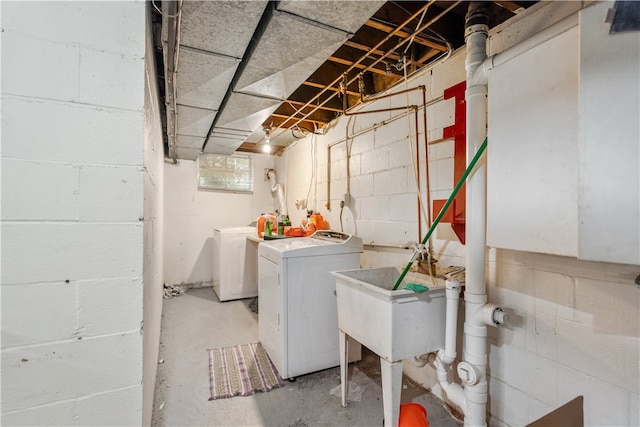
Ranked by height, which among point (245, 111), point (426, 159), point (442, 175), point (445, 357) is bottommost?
point (445, 357)

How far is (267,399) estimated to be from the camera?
1864 mm

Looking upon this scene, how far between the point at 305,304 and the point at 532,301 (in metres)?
1.36

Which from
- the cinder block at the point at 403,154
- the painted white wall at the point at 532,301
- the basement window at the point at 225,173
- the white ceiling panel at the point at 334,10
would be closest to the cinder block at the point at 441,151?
the painted white wall at the point at 532,301

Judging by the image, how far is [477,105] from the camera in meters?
1.34

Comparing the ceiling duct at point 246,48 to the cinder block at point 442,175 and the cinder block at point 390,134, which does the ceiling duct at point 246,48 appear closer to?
the cinder block at point 390,134

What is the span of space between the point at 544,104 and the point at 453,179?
2.49 ft

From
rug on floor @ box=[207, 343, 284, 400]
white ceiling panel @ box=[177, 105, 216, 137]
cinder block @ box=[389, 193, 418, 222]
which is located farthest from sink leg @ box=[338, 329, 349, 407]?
white ceiling panel @ box=[177, 105, 216, 137]

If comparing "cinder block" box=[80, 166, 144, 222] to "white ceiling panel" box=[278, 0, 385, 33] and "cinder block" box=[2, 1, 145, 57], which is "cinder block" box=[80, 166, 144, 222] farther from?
"white ceiling panel" box=[278, 0, 385, 33]

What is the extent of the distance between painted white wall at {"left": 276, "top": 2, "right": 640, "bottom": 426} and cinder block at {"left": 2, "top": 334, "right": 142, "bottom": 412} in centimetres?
153

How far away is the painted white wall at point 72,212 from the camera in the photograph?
0.88 m

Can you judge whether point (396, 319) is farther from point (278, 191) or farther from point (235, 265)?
point (278, 191)

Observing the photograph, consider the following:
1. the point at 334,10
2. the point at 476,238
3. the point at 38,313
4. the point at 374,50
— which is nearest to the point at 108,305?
the point at 38,313

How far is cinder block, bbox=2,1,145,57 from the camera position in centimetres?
88

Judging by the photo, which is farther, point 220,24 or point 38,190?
point 220,24
